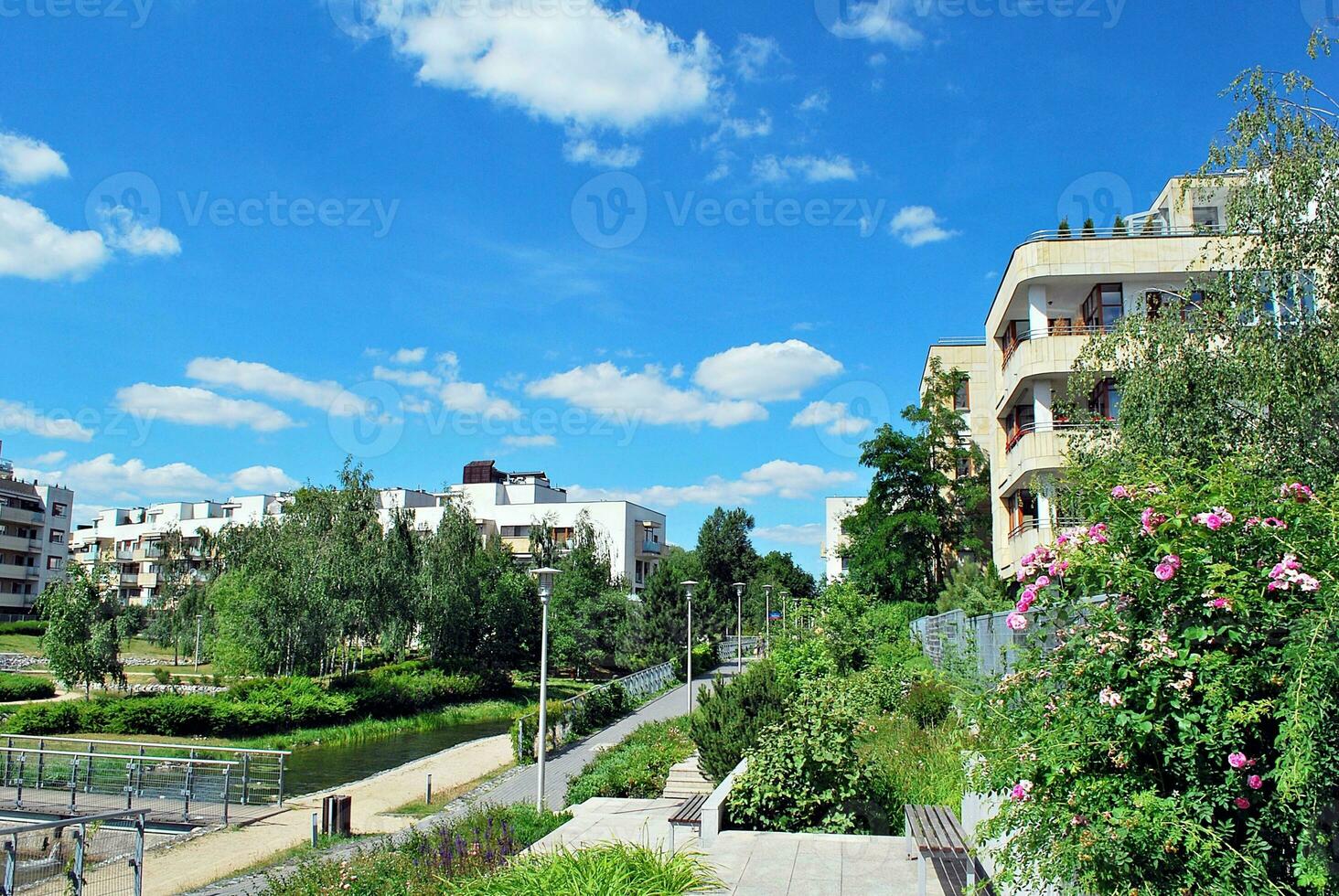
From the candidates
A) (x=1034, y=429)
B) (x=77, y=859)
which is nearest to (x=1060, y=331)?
(x=1034, y=429)

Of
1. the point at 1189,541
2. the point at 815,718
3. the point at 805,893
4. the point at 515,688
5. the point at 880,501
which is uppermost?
the point at 880,501

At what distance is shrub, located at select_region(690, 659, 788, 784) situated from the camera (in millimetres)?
12969

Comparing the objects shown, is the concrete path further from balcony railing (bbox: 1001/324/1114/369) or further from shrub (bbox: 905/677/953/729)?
balcony railing (bbox: 1001/324/1114/369)

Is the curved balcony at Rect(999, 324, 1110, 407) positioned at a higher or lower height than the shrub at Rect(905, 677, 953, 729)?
higher

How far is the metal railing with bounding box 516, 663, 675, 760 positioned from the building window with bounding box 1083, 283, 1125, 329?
17.9m

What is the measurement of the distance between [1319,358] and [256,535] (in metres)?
43.0

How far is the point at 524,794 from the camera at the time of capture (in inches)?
752

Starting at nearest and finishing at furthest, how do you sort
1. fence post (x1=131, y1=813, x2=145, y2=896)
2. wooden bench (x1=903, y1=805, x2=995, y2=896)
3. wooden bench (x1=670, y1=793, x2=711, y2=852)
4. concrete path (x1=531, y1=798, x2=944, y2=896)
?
wooden bench (x1=903, y1=805, x2=995, y2=896) < concrete path (x1=531, y1=798, x2=944, y2=896) < wooden bench (x1=670, y1=793, x2=711, y2=852) < fence post (x1=131, y1=813, x2=145, y2=896)

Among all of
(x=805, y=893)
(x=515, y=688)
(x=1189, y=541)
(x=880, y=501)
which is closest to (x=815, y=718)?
(x=805, y=893)

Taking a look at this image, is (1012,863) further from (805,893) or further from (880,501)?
(880,501)

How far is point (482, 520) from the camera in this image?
71.6 metres

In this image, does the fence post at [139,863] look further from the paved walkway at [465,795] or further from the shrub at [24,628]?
the shrub at [24,628]

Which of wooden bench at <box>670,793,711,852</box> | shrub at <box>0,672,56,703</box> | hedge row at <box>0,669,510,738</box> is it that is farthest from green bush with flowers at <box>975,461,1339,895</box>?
shrub at <box>0,672,56,703</box>

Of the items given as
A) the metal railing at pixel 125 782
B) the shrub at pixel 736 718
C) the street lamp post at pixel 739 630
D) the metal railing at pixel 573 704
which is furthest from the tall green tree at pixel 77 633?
the shrub at pixel 736 718
